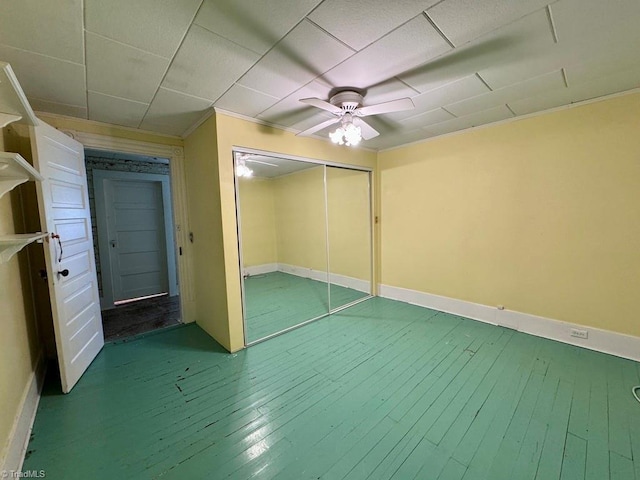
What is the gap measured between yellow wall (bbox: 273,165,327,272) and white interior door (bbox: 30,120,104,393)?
2.96m

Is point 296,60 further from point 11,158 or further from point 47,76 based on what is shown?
point 47,76

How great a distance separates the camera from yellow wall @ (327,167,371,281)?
4301mm

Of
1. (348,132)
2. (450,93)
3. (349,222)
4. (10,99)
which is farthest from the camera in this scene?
(349,222)

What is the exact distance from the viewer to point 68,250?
2.24 m

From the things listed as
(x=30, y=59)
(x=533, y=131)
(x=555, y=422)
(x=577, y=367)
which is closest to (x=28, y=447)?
(x=30, y=59)

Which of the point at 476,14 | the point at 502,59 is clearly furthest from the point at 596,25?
the point at 476,14

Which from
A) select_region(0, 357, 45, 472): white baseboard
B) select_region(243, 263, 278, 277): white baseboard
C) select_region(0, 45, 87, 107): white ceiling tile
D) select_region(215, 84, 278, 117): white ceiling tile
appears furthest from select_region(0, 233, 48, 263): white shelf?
select_region(243, 263, 278, 277): white baseboard

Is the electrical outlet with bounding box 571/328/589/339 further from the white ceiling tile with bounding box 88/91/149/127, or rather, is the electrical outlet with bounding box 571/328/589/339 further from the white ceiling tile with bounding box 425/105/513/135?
the white ceiling tile with bounding box 88/91/149/127

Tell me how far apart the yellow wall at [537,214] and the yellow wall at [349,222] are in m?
0.72

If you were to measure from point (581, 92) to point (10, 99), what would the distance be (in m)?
4.09

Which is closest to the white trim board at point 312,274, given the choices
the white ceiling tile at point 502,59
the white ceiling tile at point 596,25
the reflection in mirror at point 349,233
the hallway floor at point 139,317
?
the reflection in mirror at point 349,233

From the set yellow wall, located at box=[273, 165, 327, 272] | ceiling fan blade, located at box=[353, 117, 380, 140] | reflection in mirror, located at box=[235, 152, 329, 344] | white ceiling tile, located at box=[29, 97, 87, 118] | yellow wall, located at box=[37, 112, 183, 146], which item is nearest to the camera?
white ceiling tile, located at box=[29, 97, 87, 118]

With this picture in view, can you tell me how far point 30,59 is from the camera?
1578mm

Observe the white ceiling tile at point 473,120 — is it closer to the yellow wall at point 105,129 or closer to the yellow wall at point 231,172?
the yellow wall at point 231,172
